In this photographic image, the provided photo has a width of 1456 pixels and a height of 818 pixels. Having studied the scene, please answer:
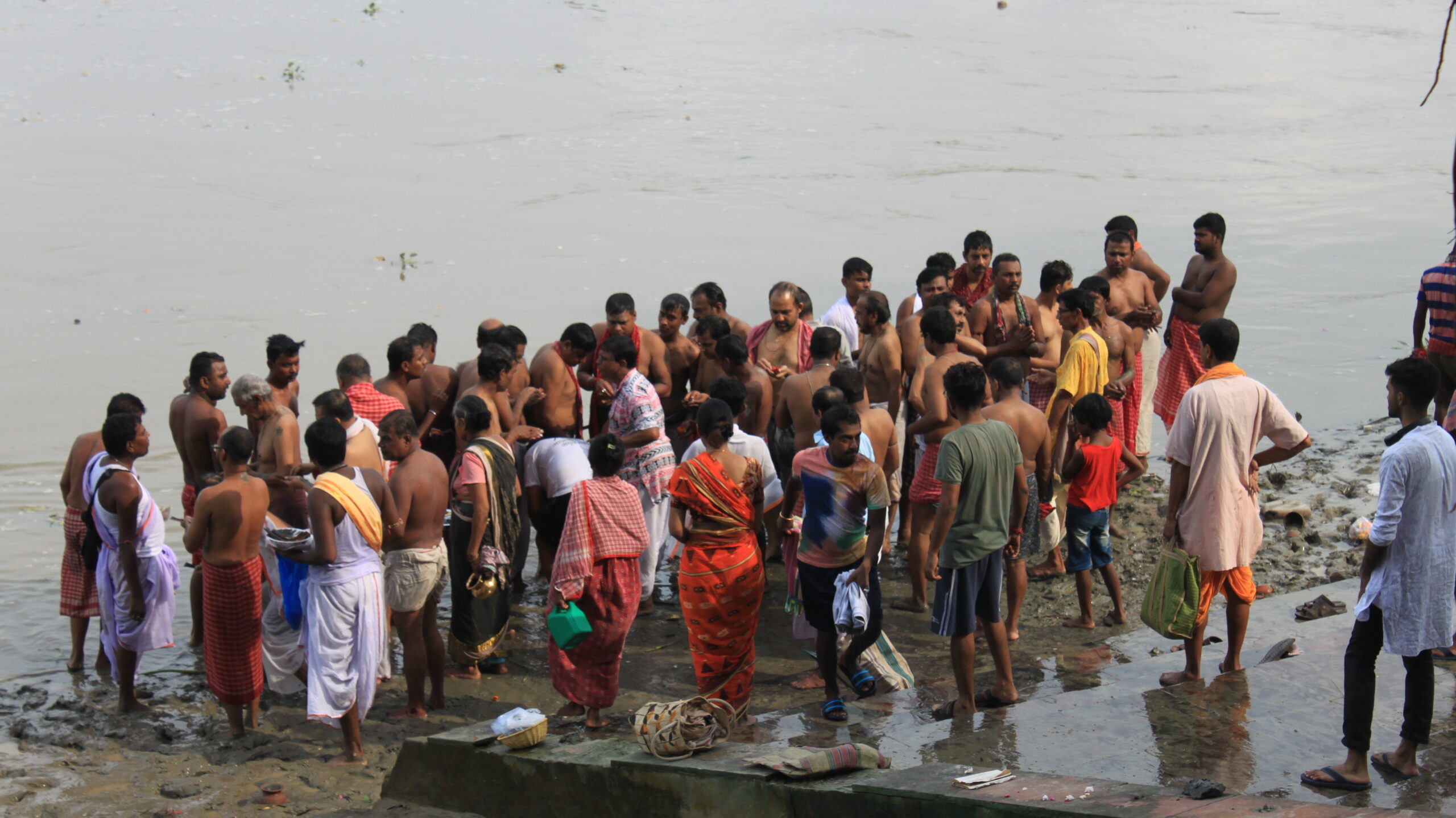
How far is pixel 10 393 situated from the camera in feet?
40.4

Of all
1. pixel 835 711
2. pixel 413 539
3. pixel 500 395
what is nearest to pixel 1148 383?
pixel 835 711

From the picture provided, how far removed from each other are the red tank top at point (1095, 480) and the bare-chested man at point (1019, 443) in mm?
176

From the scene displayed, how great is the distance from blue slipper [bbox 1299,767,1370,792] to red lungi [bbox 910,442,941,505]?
3.03m

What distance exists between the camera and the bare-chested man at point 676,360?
8.58m

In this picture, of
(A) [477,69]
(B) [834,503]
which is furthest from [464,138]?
(B) [834,503]

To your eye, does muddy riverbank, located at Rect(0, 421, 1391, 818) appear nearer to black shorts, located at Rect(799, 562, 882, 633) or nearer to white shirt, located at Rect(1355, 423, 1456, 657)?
black shorts, located at Rect(799, 562, 882, 633)

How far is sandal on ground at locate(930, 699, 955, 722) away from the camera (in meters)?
5.65

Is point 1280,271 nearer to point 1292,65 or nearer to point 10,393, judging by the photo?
point 10,393

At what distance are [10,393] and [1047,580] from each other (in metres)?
10.1

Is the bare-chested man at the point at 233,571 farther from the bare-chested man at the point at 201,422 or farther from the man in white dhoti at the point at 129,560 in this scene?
the bare-chested man at the point at 201,422

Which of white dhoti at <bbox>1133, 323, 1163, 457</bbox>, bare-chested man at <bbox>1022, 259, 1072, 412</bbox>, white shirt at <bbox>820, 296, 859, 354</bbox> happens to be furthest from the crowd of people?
white dhoti at <bbox>1133, 323, 1163, 457</bbox>

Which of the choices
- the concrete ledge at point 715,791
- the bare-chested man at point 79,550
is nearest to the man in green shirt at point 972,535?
the concrete ledge at point 715,791

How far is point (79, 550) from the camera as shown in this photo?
668cm

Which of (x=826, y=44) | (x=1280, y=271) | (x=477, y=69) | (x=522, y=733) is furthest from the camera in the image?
(x=826, y=44)
